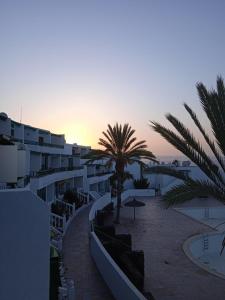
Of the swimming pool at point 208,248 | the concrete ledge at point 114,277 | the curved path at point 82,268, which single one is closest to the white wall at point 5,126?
the curved path at point 82,268

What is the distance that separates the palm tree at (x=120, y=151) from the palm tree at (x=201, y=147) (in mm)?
15437

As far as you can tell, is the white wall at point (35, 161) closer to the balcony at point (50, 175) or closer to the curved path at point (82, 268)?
the balcony at point (50, 175)

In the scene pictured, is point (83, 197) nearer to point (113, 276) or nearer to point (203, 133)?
point (113, 276)

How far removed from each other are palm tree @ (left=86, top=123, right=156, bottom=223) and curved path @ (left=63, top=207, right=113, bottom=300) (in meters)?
5.58

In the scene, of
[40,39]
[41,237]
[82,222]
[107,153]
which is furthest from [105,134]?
[41,237]

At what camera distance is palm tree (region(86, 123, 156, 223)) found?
2620 cm

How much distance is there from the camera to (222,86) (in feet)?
32.3

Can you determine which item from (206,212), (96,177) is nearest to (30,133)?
(96,177)

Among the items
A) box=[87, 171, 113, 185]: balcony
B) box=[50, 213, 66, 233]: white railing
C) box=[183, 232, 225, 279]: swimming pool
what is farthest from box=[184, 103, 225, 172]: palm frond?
box=[87, 171, 113, 185]: balcony

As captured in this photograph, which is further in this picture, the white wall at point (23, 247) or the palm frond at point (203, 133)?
the palm frond at point (203, 133)

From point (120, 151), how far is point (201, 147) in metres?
16.3

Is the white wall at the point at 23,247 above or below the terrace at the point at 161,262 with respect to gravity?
above

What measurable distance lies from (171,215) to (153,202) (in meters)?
7.97

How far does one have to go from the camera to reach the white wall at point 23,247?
6.47 m
